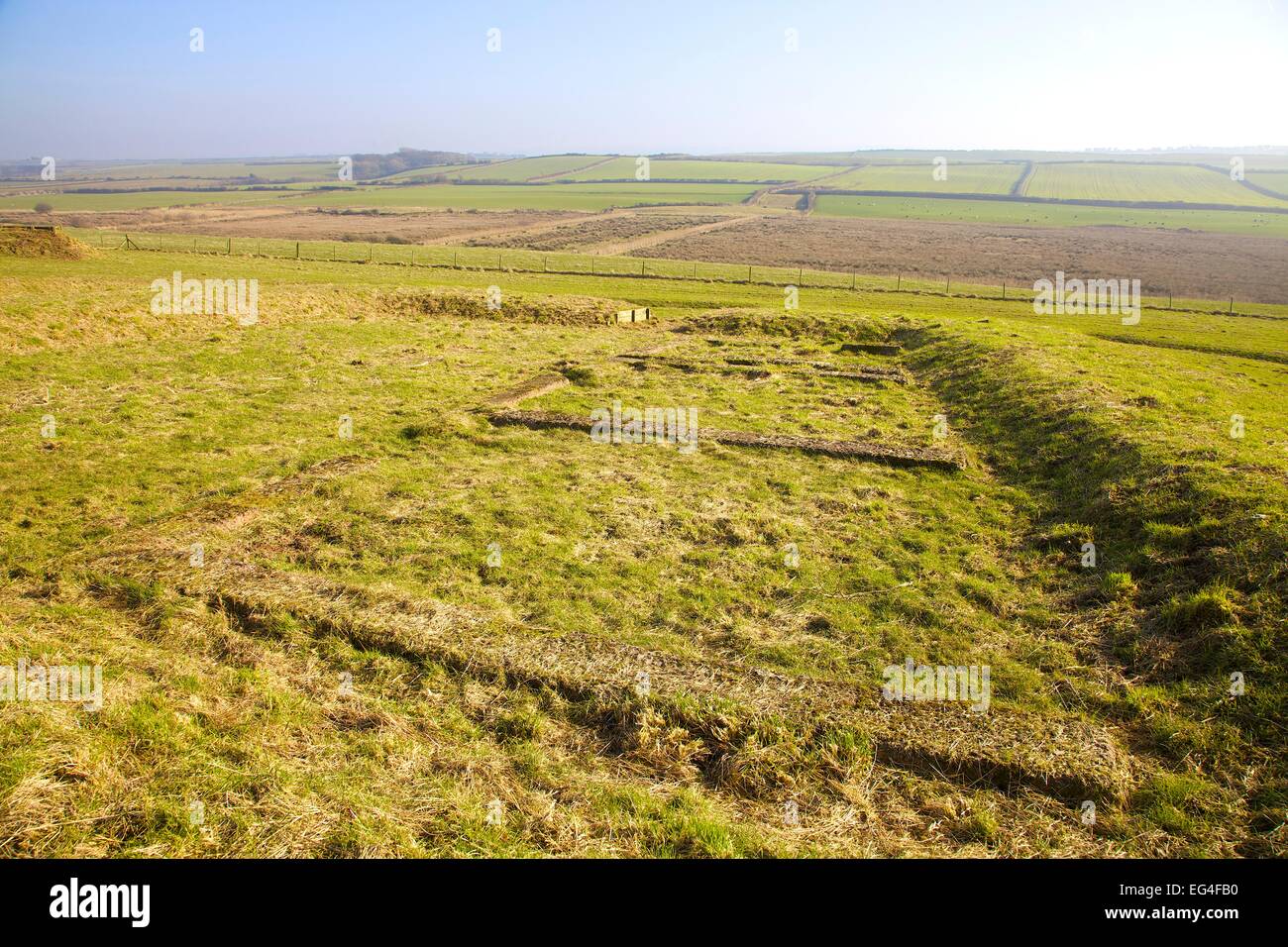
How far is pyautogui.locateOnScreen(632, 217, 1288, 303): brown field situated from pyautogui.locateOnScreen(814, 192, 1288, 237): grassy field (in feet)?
36.7

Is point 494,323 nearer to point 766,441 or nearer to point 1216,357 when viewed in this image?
point 766,441

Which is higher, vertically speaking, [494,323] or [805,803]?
[494,323]

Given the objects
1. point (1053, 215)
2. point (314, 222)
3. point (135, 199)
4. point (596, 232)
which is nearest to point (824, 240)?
point (596, 232)

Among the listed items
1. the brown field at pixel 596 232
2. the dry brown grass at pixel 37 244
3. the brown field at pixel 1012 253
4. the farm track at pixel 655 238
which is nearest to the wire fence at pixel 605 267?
the brown field at pixel 1012 253

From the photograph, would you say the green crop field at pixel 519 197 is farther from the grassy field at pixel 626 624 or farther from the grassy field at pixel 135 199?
the grassy field at pixel 626 624

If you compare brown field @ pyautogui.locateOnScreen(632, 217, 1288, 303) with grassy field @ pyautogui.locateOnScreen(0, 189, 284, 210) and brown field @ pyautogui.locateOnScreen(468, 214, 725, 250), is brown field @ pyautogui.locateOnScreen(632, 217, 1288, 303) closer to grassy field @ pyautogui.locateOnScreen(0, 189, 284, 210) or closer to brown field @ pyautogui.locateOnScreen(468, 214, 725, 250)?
brown field @ pyautogui.locateOnScreen(468, 214, 725, 250)

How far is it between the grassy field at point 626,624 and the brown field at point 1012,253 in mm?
57443

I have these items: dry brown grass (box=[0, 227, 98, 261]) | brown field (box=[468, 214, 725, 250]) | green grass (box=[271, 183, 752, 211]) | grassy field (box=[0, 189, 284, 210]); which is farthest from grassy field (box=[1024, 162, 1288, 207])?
dry brown grass (box=[0, 227, 98, 261])

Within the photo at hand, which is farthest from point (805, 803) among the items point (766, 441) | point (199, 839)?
point (766, 441)

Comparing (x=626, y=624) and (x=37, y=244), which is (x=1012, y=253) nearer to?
(x=37, y=244)

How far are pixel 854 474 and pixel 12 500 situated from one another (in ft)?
44.8

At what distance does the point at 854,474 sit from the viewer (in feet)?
43.7

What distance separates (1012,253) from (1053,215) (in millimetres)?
65984

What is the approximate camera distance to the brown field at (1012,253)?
6700 cm
